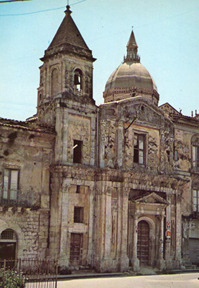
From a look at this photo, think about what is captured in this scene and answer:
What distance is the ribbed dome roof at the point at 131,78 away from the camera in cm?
4900

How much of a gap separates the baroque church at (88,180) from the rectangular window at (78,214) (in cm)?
6

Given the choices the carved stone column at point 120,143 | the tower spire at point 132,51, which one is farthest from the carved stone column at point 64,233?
the tower spire at point 132,51

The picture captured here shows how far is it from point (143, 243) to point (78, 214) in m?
5.33

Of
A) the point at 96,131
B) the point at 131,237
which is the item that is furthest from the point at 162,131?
the point at 131,237

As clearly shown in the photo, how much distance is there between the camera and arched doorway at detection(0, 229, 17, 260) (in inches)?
1094

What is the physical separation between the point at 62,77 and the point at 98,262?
11378mm

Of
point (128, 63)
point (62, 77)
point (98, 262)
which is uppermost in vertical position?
point (128, 63)

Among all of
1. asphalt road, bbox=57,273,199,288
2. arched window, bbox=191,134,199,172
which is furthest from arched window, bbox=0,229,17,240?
arched window, bbox=191,134,199,172

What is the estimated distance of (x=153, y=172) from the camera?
34281mm

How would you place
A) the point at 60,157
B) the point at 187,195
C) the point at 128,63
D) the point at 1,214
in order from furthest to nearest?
the point at 128,63
the point at 187,195
the point at 60,157
the point at 1,214

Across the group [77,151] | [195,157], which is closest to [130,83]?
[195,157]

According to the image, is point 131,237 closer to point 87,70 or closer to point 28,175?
point 28,175

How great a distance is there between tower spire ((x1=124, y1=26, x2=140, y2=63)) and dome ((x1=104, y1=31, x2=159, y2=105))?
1.92ft

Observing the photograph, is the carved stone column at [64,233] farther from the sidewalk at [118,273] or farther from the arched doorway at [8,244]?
the arched doorway at [8,244]
